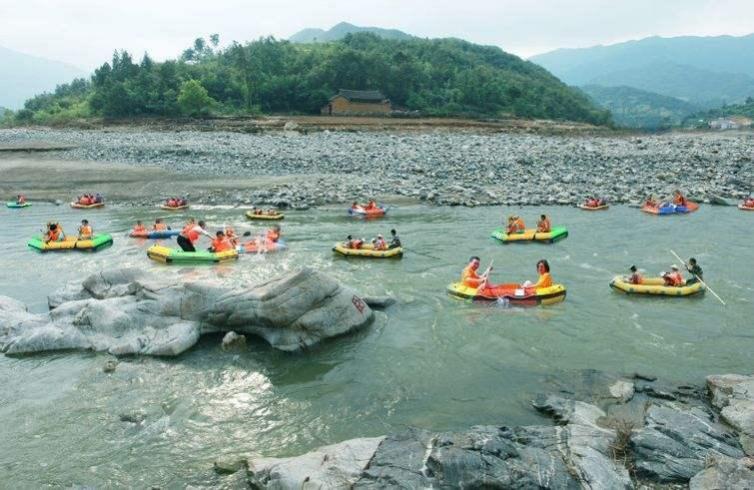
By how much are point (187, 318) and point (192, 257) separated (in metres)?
7.25

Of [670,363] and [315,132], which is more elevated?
[315,132]

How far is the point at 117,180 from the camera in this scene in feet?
119

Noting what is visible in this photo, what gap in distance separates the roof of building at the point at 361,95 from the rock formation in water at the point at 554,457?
187 ft

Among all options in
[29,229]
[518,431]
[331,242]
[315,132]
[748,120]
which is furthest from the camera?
[748,120]

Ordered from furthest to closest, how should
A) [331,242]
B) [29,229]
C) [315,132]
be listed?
[315,132], [29,229], [331,242]

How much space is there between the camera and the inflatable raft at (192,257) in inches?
818

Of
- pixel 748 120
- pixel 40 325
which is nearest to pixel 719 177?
pixel 40 325

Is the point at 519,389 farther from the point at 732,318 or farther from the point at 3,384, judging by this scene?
the point at 3,384

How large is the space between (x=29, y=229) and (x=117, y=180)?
9.38m

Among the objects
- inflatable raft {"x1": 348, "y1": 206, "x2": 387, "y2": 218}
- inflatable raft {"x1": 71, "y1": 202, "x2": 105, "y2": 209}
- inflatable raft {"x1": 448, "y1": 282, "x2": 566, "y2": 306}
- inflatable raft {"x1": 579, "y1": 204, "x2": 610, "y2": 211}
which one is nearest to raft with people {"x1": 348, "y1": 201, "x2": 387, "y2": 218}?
inflatable raft {"x1": 348, "y1": 206, "x2": 387, "y2": 218}

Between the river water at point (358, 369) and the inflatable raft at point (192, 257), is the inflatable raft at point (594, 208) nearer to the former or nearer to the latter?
the river water at point (358, 369)

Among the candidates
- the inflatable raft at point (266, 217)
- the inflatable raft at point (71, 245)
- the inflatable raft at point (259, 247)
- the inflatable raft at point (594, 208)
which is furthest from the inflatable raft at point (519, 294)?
the inflatable raft at point (71, 245)

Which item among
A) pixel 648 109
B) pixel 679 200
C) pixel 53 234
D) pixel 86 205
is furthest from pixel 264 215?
pixel 648 109

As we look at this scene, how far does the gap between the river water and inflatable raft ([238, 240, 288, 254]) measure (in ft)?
2.19
